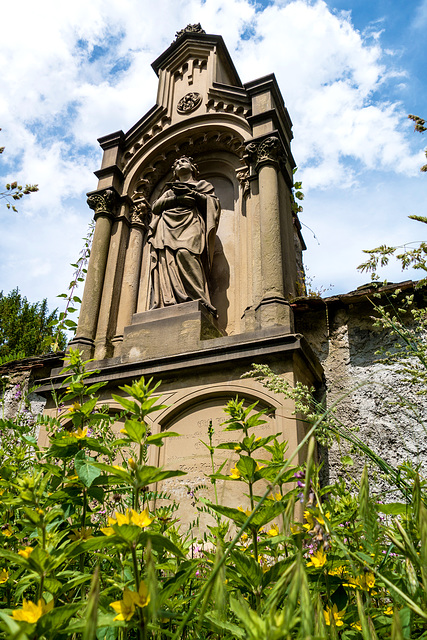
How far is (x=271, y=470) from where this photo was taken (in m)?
1.28

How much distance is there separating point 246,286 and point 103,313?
179 centimetres

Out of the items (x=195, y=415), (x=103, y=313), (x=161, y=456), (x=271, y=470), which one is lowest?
(x=271, y=470)

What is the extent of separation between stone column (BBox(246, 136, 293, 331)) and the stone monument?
1 cm

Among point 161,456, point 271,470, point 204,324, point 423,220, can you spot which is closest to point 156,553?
point 271,470

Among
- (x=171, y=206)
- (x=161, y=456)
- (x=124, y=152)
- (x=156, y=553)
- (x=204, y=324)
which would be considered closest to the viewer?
(x=156, y=553)

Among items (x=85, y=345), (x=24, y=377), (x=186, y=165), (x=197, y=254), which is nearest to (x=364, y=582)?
(x=197, y=254)

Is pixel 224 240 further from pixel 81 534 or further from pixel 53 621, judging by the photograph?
pixel 53 621

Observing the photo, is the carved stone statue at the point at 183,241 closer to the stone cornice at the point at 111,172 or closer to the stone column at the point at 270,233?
the stone column at the point at 270,233

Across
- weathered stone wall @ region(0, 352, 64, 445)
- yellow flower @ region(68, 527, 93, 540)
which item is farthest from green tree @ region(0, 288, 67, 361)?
yellow flower @ region(68, 527, 93, 540)

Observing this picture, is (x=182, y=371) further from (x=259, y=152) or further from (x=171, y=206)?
(x=259, y=152)

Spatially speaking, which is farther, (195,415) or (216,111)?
(216,111)

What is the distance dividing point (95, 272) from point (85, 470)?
196 inches

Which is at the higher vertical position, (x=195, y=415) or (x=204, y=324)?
(x=204, y=324)

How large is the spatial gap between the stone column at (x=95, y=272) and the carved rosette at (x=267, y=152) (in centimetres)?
197
